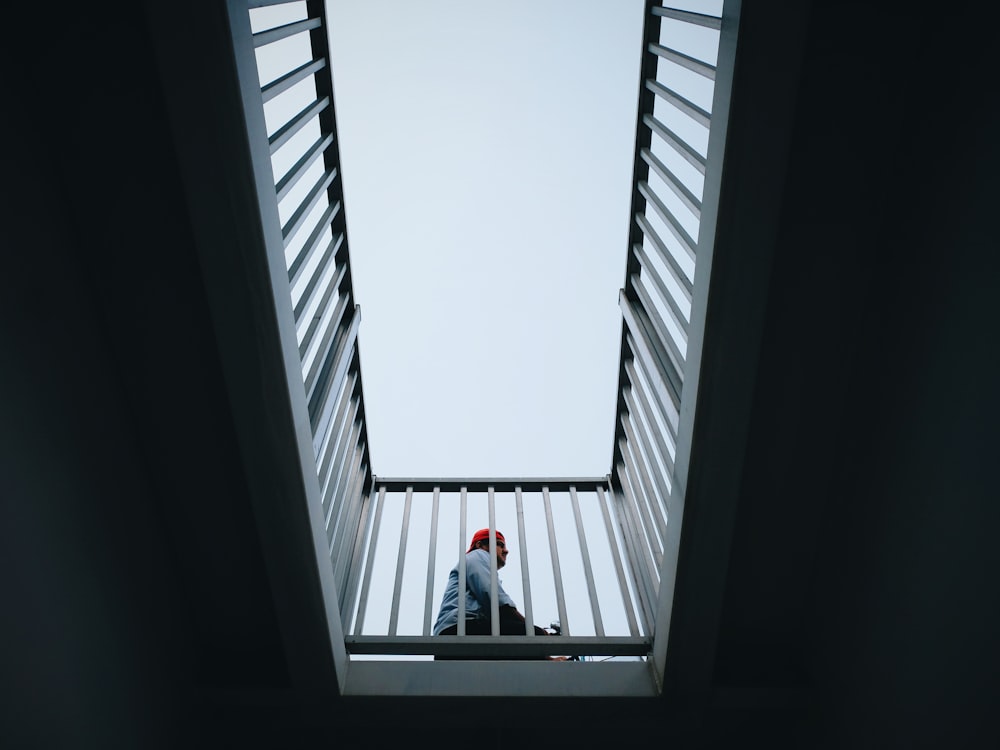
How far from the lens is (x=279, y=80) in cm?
223

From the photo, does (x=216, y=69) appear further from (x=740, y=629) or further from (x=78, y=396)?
(x=740, y=629)

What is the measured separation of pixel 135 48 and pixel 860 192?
6.88 feet

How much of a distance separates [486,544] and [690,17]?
9.65 feet

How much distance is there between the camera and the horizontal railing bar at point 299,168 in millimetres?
2139

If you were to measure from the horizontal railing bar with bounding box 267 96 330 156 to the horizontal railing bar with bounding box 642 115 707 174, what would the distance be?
1.39m

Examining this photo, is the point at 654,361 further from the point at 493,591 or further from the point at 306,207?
the point at 306,207

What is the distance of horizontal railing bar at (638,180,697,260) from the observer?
2.28 meters

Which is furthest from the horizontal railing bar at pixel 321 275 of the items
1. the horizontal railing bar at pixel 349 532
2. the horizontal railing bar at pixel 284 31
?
the horizontal railing bar at pixel 349 532

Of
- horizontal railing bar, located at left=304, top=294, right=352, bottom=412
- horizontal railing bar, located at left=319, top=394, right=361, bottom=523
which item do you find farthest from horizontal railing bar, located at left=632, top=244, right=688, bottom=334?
horizontal railing bar, located at left=319, top=394, right=361, bottom=523

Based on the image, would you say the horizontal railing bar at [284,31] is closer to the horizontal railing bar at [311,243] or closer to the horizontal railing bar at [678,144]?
the horizontal railing bar at [311,243]

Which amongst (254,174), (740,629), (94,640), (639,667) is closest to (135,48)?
(254,174)

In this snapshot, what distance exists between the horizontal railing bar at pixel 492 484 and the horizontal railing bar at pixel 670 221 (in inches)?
66.9

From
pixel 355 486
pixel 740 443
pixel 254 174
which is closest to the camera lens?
pixel 254 174

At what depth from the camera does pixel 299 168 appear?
2.39 metres
